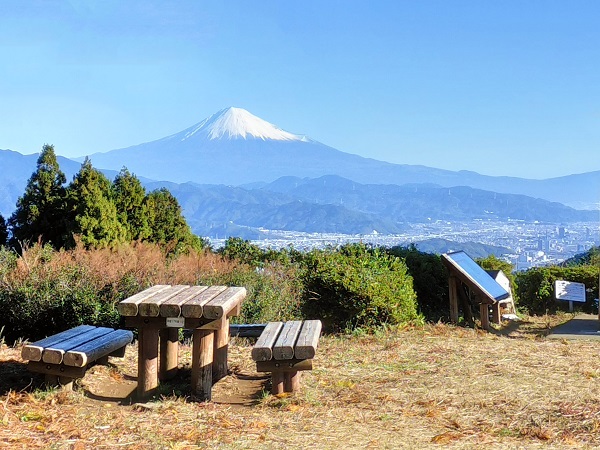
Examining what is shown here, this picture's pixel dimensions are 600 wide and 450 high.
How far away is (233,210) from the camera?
172125mm

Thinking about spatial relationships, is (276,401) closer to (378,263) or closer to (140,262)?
(140,262)

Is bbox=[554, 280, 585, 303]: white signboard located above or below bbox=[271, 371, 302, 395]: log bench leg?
above

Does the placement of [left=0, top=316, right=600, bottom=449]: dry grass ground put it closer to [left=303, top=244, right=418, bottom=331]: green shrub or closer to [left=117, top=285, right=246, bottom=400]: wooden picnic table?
[left=117, top=285, right=246, bottom=400]: wooden picnic table

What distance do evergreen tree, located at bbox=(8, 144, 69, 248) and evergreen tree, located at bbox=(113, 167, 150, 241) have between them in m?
1.13

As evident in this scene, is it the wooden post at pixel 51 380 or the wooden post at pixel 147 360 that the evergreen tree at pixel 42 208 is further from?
the wooden post at pixel 147 360

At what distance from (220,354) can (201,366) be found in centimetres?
84

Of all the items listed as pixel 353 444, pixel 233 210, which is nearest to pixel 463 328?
pixel 353 444

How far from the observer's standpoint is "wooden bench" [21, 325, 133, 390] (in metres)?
5.19

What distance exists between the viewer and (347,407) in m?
5.20

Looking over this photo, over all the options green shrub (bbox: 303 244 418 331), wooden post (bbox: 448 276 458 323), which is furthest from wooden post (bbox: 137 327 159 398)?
wooden post (bbox: 448 276 458 323)

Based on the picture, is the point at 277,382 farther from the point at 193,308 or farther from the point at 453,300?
the point at 453,300

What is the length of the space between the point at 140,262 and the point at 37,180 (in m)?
6.59

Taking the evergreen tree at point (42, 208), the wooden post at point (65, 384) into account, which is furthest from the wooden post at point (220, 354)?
the evergreen tree at point (42, 208)

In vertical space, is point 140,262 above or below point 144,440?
above
